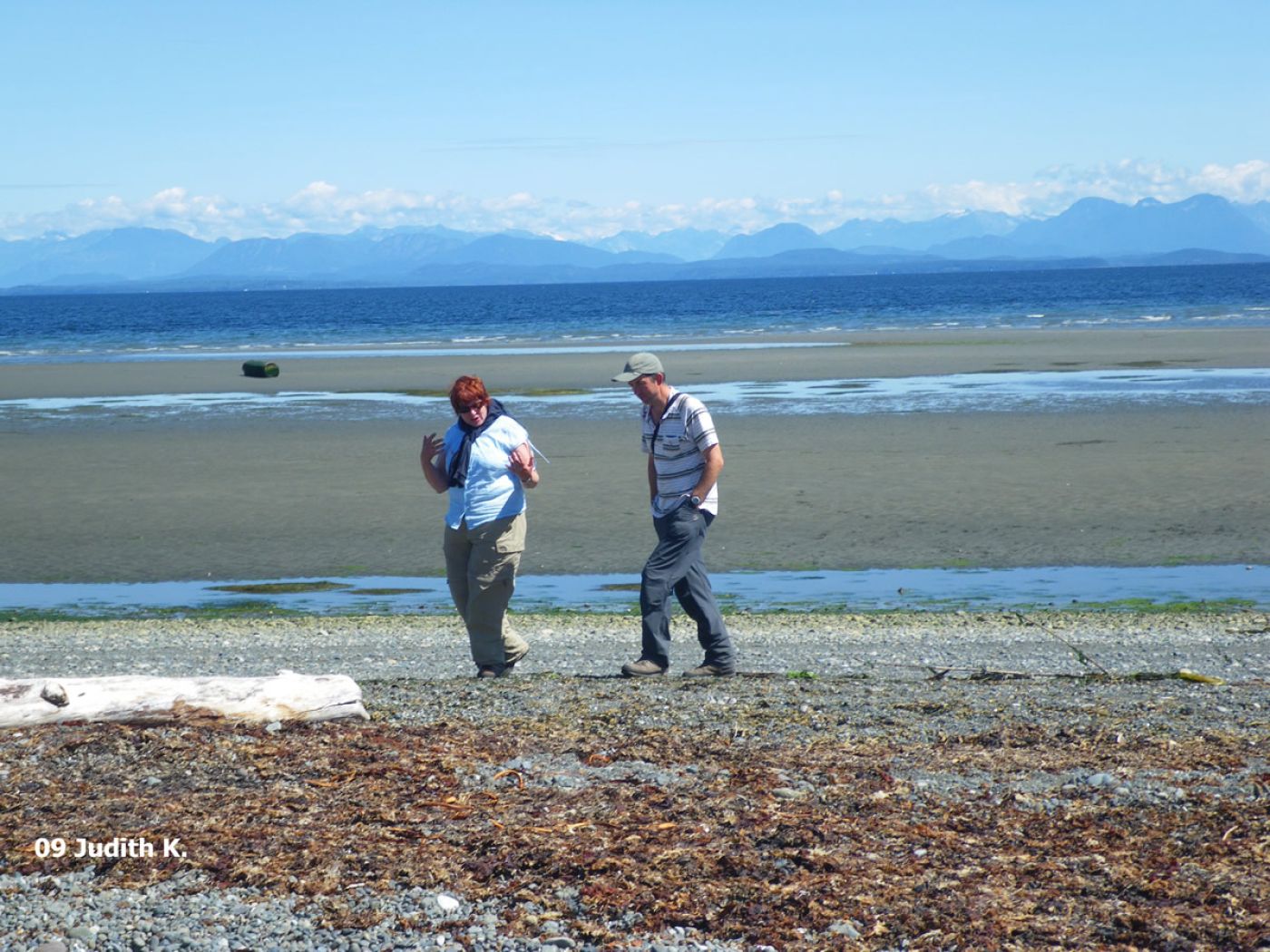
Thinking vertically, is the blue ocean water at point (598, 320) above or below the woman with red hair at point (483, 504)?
above

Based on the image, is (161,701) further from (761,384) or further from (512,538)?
(761,384)

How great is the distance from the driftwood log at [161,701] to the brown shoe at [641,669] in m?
2.08

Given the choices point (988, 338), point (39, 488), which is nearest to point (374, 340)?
point (988, 338)

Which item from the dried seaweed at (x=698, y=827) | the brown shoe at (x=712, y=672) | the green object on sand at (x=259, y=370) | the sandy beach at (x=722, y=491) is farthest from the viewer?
the green object on sand at (x=259, y=370)

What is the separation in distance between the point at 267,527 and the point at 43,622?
4.39 meters

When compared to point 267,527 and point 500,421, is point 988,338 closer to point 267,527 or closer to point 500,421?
point 267,527

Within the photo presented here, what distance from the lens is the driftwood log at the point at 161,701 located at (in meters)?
6.29

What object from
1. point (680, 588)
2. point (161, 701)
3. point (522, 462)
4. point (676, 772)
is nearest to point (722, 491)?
point (680, 588)

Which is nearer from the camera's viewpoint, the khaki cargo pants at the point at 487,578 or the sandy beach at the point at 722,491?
the khaki cargo pants at the point at 487,578

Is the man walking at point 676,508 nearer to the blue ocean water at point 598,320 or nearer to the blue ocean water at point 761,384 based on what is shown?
the blue ocean water at point 761,384

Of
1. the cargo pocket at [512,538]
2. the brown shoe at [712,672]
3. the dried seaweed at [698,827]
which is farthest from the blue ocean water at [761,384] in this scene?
the dried seaweed at [698,827]

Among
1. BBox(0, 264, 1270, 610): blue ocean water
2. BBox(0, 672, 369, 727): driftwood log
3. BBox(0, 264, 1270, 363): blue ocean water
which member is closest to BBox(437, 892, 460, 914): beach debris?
BBox(0, 672, 369, 727): driftwood log

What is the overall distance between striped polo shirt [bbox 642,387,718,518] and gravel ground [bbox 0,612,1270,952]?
1108mm

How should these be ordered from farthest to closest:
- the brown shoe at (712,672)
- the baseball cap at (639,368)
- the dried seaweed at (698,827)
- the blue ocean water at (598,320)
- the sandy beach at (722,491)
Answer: the blue ocean water at (598,320) → the sandy beach at (722,491) → the brown shoe at (712,672) → the baseball cap at (639,368) → the dried seaweed at (698,827)
